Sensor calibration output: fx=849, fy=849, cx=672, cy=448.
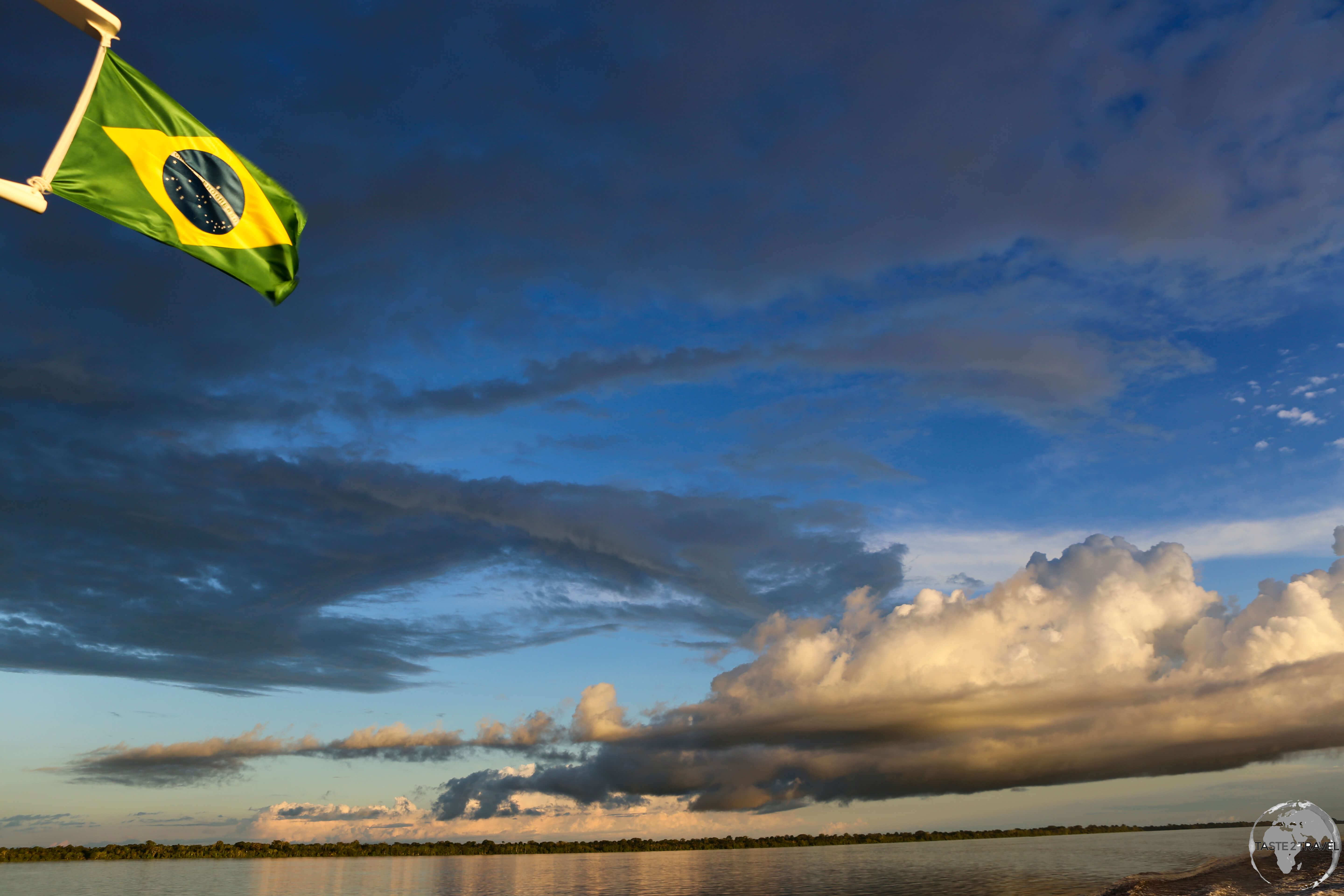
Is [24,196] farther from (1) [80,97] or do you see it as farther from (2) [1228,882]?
(2) [1228,882]

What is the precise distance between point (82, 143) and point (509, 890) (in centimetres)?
19257

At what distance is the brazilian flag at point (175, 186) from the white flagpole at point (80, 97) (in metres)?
0.63

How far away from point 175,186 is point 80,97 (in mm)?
2577

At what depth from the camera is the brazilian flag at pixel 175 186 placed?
688 inches

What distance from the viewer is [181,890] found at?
18750 centimetres

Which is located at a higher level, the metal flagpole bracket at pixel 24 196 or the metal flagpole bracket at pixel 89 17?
the metal flagpole bracket at pixel 89 17

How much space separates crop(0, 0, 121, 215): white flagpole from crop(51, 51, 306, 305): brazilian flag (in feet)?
2.07

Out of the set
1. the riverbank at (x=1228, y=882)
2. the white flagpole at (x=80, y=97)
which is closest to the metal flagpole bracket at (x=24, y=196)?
the white flagpole at (x=80, y=97)

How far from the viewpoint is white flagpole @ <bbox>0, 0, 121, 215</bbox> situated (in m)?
14.9

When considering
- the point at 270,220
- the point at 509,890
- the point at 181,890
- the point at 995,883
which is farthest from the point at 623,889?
the point at 270,220

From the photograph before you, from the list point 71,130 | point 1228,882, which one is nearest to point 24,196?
point 71,130

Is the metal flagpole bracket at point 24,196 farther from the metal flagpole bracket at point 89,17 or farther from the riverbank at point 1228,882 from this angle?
the riverbank at point 1228,882

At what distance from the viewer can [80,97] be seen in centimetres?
1644

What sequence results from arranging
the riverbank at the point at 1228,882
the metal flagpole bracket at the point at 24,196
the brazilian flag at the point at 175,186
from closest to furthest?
1. the metal flagpole bracket at the point at 24,196
2. the brazilian flag at the point at 175,186
3. the riverbank at the point at 1228,882
